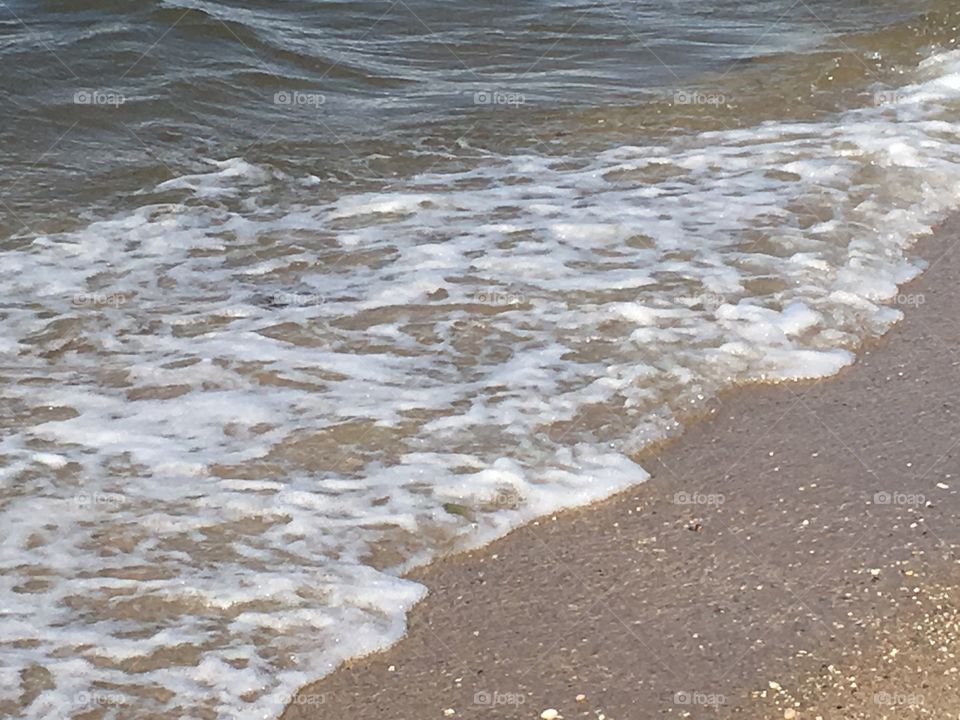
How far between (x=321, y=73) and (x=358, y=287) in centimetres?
370

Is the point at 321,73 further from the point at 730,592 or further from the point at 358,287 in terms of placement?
the point at 730,592

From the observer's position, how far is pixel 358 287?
537cm

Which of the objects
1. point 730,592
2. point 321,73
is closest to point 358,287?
point 730,592

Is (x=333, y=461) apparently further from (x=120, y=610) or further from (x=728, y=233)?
(x=728, y=233)

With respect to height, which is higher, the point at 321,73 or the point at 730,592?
the point at 321,73

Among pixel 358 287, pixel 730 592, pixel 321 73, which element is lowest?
pixel 730 592

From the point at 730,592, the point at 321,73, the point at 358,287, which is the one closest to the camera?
the point at 730,592

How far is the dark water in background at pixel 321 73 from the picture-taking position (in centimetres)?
721

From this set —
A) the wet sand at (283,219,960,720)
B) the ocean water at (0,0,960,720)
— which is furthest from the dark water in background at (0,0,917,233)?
the wet sand at (283,219,960,720)

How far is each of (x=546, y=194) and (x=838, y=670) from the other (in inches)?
142

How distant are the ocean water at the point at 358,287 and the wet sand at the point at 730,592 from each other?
0.44 ft

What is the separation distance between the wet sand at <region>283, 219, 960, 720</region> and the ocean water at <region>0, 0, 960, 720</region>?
134mm

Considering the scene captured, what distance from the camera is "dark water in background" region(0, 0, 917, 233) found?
7.21m

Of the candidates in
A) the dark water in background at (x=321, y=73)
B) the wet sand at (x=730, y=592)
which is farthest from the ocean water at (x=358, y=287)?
the wet sand at (x=730, y=592)
